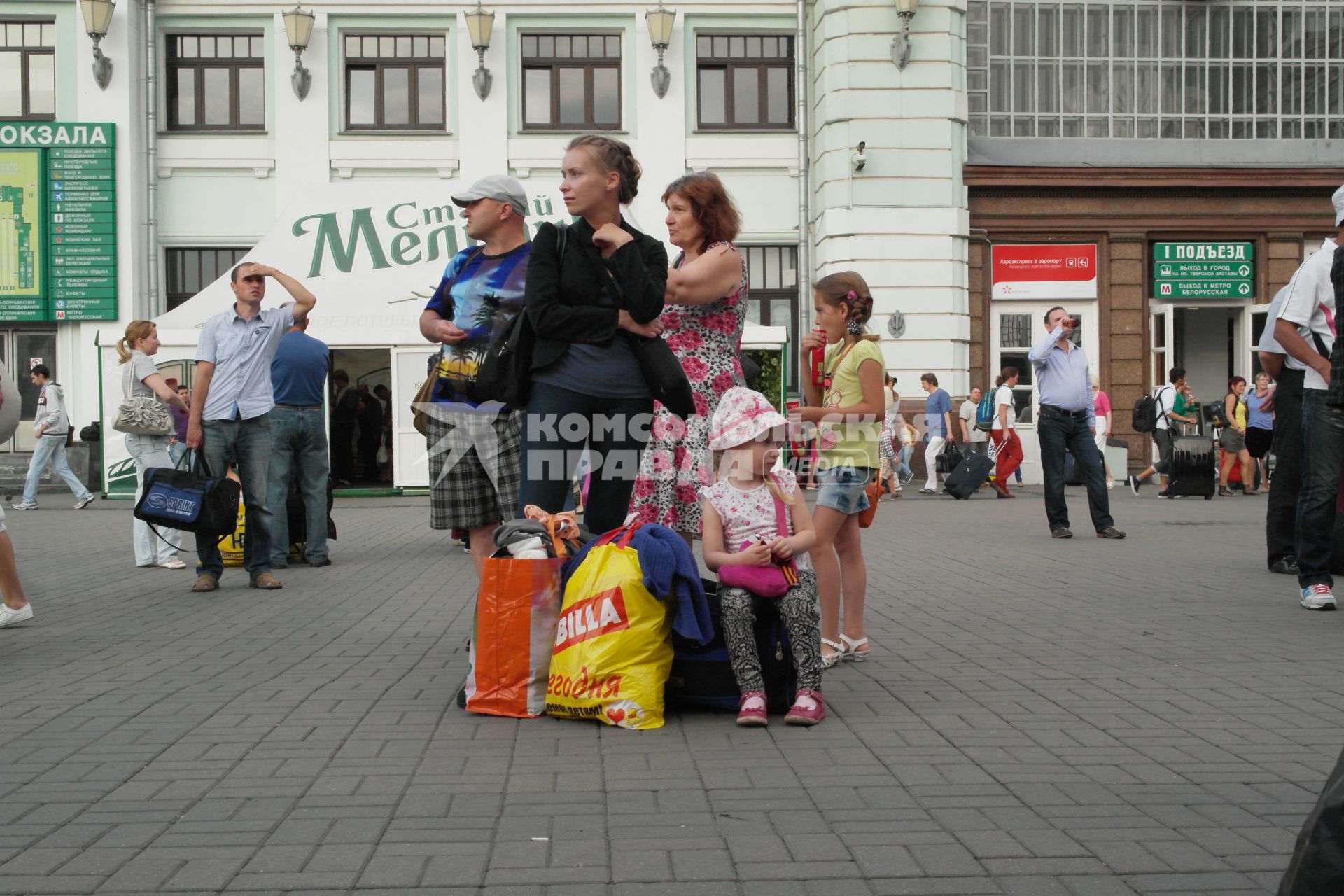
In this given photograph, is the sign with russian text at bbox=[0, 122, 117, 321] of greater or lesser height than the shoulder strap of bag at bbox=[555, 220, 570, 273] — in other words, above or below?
above

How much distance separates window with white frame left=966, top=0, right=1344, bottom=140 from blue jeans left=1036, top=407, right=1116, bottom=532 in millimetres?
12375

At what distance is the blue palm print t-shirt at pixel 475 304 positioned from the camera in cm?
564

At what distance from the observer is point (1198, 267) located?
23.1m

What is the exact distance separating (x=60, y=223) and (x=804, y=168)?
11813 mm

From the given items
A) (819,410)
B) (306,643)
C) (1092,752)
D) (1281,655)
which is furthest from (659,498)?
(1281,655)

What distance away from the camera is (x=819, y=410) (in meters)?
6.06

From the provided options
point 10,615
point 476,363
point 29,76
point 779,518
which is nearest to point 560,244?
point 476,363

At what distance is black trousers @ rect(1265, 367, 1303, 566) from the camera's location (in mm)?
8867

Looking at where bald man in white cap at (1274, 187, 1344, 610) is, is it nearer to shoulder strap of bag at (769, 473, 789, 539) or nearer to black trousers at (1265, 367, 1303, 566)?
black trousers at (1265, 367, 1303, 566)

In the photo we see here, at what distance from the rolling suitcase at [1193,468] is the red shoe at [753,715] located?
14665mm

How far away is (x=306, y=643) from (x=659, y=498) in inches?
92.9

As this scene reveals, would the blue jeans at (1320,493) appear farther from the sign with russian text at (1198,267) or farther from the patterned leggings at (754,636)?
the sign with russian text at (1198,267)

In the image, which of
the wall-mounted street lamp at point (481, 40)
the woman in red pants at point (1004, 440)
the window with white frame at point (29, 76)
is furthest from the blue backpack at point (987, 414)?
the window with white frame at point (29, 76)

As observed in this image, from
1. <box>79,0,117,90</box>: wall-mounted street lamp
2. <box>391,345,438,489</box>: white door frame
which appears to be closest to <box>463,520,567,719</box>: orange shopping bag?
<box>391,345,438,489</box>: white door frame
